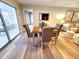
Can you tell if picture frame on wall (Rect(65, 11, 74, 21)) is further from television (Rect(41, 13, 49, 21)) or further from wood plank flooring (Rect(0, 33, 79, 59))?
wood plank flooring (Rect(0, 33, 79, 59))

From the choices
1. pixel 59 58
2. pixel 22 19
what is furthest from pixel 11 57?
pixel 22 19

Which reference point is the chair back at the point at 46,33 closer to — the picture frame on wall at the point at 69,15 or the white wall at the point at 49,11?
the white wall at the point at 49,11

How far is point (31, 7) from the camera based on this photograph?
20.5 ft

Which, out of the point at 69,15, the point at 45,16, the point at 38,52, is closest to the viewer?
the point at 38,52

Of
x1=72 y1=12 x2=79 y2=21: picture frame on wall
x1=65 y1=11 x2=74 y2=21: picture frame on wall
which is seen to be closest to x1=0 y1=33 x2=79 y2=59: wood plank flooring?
x1=65 y1=11 x2=74 y2=21: picture frame on wall

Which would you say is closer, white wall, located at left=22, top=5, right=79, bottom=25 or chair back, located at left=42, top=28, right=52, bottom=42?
chair back, located at left=42, top=28, right=52, bottom=42

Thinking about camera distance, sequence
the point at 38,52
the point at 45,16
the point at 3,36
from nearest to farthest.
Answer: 1. the point at 38,52
2. the point at 3,36
3. the point at 45,16

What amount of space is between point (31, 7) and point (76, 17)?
452 centimetres

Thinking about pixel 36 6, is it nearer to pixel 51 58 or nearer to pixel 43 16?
pixel 43 16

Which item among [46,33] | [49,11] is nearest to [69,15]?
[49,11]

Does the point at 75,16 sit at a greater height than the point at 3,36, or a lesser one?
greater

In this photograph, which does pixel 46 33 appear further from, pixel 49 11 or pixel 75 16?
pixel 75 16

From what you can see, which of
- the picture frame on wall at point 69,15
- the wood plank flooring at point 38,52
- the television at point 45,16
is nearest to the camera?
the wood plank flooring at point 38,52

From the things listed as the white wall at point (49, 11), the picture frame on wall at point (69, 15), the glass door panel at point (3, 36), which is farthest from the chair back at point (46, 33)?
the picture frame on wall at point (69, 15)
